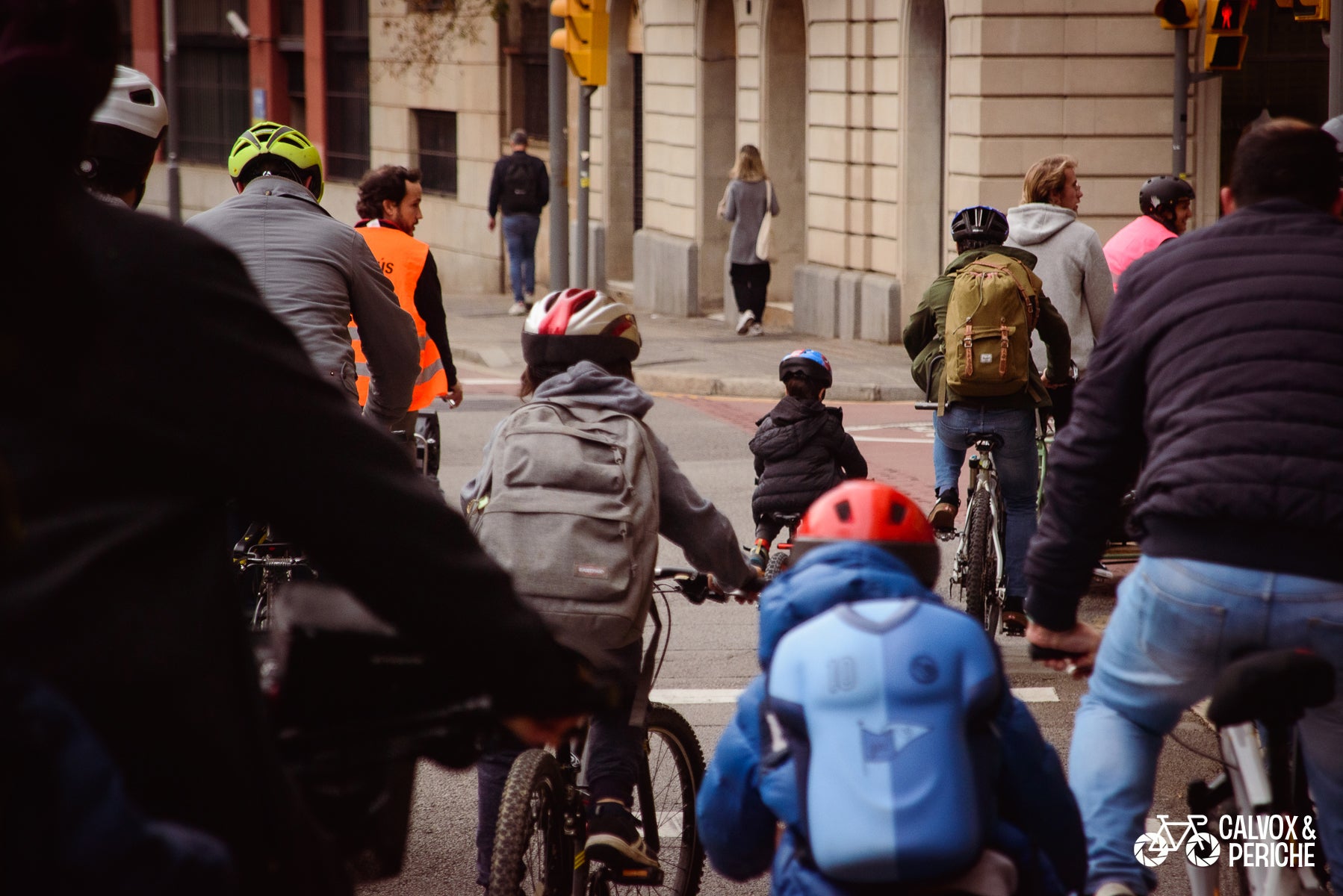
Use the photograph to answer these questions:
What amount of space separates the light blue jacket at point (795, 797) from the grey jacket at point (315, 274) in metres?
2.66

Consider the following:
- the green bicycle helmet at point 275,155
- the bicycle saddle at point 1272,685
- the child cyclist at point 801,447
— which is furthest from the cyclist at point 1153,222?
the bicycle saddle at point 1272,685

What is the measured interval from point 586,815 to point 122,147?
2.16 metres

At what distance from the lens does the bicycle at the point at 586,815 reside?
3.79 metres

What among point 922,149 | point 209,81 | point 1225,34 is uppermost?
point 209,81

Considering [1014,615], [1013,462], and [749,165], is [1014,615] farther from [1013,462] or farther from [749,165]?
[749,165]

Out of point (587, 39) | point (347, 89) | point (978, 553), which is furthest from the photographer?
point (347, 89)

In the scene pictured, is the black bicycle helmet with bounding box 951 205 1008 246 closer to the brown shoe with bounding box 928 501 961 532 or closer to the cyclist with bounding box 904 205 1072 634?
the cyclist with bounding box 904 205 1072 634

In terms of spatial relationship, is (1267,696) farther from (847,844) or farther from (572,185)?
Answer: (572,185)

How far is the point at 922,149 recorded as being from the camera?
60.3ft

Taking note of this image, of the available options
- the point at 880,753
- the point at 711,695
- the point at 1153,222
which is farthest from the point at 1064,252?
the point at 880,753

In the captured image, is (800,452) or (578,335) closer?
(578,335)

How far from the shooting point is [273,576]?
5.41 metres

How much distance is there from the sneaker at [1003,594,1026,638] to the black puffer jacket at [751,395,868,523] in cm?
79

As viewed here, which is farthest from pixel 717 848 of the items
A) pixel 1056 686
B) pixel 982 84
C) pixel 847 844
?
pixel 982 84
